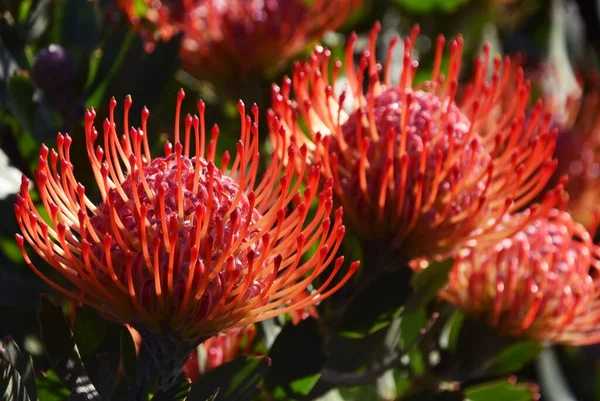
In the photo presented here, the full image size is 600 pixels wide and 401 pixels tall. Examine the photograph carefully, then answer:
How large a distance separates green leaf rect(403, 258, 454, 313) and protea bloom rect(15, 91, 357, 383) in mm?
266

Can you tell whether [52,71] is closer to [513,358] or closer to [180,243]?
[180,243]

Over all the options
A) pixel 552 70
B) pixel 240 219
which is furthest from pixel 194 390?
pixel 552 70

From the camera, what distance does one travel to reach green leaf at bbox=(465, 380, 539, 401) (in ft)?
4.08

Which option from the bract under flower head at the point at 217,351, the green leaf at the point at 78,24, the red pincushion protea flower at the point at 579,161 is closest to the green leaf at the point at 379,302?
the bract under flower head at the point at 217,351

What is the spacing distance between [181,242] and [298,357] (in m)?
0.21

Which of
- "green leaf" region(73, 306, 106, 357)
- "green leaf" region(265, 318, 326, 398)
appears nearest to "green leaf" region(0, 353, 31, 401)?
"green leaf" region(73, 306, 106, 357)

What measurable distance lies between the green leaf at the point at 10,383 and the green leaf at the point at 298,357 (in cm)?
27

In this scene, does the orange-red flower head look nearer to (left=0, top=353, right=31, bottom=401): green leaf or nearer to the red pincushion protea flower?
(left=0, top=353, right=31, bottom=401): green leaf

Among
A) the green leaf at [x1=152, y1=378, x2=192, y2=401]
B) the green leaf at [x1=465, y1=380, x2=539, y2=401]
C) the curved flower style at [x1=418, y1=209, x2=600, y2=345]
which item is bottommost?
the green leaf at [x1=465, y1=380, x2=539, y2=401]

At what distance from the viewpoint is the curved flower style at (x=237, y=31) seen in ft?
4.71

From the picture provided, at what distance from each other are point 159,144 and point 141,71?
11 centimetres

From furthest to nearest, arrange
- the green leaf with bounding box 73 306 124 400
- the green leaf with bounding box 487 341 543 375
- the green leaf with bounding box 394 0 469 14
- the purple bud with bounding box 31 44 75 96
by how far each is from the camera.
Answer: the green leaf with bounding box 394 0 469 14
the green leaf with bounding box 487 341 543 375
the purple bud with bounding box 31 44 75 96
the green leaf with bounding box 73 306 124 400

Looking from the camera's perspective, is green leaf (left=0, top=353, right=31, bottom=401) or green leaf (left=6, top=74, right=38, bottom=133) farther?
green leaf (left=6, top=74, right=38, bottom=133)

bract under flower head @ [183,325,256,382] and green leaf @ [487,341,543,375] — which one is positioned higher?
bract under flower head @ [183,325,256,382]
